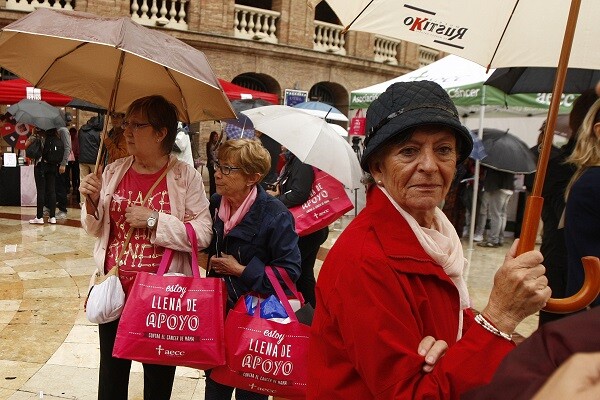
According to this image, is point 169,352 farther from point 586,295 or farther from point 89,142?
point 89,142

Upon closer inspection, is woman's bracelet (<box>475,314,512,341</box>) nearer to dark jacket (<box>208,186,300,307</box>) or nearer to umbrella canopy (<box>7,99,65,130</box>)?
dark jacket (<box>208,186,300,307</box>)

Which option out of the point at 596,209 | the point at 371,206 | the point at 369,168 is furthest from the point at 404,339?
the point at 596,209

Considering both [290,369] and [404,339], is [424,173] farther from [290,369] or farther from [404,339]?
[290,369]

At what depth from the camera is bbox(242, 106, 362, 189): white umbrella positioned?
4.07m

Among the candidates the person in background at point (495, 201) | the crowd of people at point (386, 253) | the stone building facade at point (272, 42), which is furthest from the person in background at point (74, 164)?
the crowd of people at point (386, 253)

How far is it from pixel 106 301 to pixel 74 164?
13301mm

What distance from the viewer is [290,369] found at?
8.78 feet

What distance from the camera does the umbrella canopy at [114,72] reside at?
2680 mm

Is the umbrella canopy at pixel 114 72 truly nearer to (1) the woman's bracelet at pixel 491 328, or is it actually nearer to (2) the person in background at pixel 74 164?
(1) the woman's bracelet at pixel 491 328

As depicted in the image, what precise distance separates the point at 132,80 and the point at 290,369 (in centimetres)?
177

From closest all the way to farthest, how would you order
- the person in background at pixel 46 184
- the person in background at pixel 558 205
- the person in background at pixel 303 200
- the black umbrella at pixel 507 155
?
1. the person in background at pixel 558 205
2. the person in background at pixel 303 200
3. the black umbrella at pixel 507 155
4. the person in background at pixel 46 184

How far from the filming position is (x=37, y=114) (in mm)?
10641

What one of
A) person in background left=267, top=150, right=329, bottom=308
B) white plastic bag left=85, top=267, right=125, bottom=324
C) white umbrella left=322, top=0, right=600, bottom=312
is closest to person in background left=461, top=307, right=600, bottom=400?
white umbrella left=322, top=0, right=600, bottom=312

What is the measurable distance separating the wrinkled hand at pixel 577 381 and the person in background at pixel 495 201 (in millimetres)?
10455
